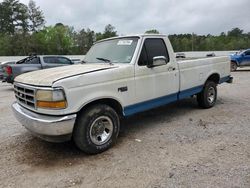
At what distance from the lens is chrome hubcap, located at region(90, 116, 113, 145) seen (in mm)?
4289

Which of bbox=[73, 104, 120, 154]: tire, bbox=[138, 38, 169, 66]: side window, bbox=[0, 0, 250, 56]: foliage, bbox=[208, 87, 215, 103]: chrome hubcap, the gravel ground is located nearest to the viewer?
the gravel ground

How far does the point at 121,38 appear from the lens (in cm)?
557

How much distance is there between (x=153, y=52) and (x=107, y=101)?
5.12ft

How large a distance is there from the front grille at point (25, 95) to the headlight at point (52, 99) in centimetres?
27

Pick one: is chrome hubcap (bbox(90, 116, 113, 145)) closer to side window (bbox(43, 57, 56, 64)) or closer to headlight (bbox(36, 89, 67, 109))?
headlight (bbox(36, 89, 67, 109))

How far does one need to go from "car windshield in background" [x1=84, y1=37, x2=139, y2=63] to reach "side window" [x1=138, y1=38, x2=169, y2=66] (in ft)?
0.71

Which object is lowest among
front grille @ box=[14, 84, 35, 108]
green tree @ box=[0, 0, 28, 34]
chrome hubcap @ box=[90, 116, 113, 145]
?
chrome hubcap @ box=[90, 116, 113, 145]

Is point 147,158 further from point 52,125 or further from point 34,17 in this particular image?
point 34,17

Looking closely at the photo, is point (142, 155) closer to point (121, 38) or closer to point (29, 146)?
point (29, 146)

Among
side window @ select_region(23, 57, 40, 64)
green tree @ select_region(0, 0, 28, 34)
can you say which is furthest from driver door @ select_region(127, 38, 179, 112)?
green tree @ select_region(0, 0, 28, 34)

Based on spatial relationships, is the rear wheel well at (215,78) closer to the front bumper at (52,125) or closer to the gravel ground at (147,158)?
the gravel ground at (147,158)

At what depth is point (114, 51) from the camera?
5.36 meters

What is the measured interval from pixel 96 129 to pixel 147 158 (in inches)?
38.2

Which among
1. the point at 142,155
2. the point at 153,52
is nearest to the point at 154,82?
the point at 153,52
